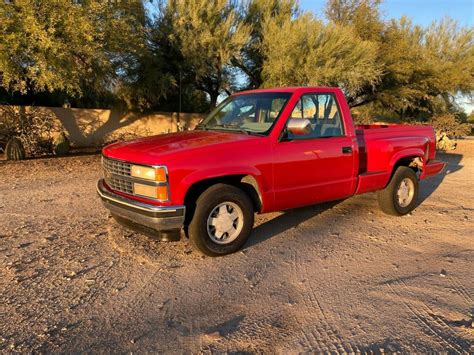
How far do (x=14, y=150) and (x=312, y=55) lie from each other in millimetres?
10570

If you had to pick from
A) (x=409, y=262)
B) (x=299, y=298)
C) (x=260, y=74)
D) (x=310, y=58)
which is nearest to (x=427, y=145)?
(x=409, y=262)

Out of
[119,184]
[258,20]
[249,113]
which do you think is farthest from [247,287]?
[258,20]

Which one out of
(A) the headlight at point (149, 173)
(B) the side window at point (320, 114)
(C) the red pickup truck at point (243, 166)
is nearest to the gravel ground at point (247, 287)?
(C) the red pickup truck at point (243, 166)

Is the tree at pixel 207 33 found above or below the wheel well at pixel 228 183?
above

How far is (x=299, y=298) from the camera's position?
382 centimetres

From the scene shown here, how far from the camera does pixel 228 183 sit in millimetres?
4820

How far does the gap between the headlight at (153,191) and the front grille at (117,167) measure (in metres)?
0.26

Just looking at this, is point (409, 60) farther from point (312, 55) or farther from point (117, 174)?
point (117, 174)

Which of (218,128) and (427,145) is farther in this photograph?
(427,145)

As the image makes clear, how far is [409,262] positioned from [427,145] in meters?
3.09

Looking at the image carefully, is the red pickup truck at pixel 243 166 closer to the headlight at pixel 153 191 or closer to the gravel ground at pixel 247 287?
the headlight at pixel 153 191

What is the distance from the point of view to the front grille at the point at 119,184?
4.61 metres

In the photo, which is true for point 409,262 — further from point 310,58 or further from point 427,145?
point 310,58

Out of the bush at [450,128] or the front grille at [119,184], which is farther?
the bush at [450,128]
